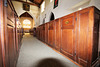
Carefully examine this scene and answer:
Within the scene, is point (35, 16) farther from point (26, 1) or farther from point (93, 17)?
point (93, 17)

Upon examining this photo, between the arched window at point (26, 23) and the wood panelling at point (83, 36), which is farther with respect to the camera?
the arched window at point (26, 23)

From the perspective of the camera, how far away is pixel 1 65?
1.57 feet

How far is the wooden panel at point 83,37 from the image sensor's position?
119cm

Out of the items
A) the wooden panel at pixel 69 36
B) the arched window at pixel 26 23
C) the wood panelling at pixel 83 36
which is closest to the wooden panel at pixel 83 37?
the wood panelling at pixel 83 36

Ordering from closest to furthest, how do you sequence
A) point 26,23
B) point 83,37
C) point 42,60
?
1. point 83,37
2. point 42,60
3. point 26,23

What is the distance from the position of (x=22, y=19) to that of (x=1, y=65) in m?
17.2

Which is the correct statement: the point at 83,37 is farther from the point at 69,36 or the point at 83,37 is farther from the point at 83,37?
the point at 69,36

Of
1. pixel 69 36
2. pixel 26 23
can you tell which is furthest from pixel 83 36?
pixel 26 23

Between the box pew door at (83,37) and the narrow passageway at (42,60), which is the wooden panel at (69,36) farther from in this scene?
the narrow passageway at (42,60)

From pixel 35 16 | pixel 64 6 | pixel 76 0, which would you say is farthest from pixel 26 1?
pixel 76 0

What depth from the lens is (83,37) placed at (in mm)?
1249

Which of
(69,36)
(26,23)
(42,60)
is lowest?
(42,60)

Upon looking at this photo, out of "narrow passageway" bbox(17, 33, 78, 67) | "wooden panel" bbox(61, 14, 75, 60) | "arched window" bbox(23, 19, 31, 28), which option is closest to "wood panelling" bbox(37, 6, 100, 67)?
"wooden panel" bbox(61, 14, 75, 60)

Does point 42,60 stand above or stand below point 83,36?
below
